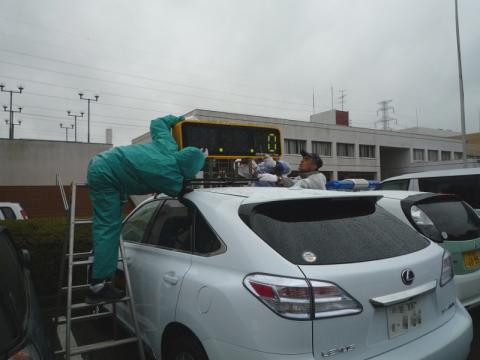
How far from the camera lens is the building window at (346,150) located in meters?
47.7

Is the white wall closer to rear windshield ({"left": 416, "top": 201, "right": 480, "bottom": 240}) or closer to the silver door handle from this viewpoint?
rear windshield ({"left": 416, "top": 201, "right": 480, "bottom": 240})

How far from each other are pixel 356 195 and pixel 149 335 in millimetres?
1877

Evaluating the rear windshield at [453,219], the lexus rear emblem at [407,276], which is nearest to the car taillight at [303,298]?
the lexus rear emblem at [407,276]

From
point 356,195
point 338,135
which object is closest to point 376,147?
point 338,135

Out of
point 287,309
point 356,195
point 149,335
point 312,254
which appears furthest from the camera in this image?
point 149,335

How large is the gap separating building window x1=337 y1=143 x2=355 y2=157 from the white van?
1603 inches

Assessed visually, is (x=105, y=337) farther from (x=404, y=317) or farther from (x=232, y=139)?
(x=404, y=317)

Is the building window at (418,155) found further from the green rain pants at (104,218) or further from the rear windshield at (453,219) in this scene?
the green rain pants at (104,218)

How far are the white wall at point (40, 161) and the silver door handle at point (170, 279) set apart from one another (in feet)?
74.9

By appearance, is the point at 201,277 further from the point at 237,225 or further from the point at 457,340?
the point at 457,340

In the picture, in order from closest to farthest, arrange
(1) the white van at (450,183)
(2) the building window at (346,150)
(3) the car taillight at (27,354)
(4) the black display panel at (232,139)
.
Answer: (3) the car taillight at (27,354)
(4) the black display panel at (232,139)
(1) the white van at (450,183)
(2) the building window at (346,150)

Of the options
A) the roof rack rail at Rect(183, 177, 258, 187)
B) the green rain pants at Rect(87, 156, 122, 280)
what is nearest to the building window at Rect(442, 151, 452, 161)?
the roof rack rail at Rect(183, 177, 258, 187)

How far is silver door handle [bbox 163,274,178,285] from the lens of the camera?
8.67 ft

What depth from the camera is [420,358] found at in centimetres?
219
